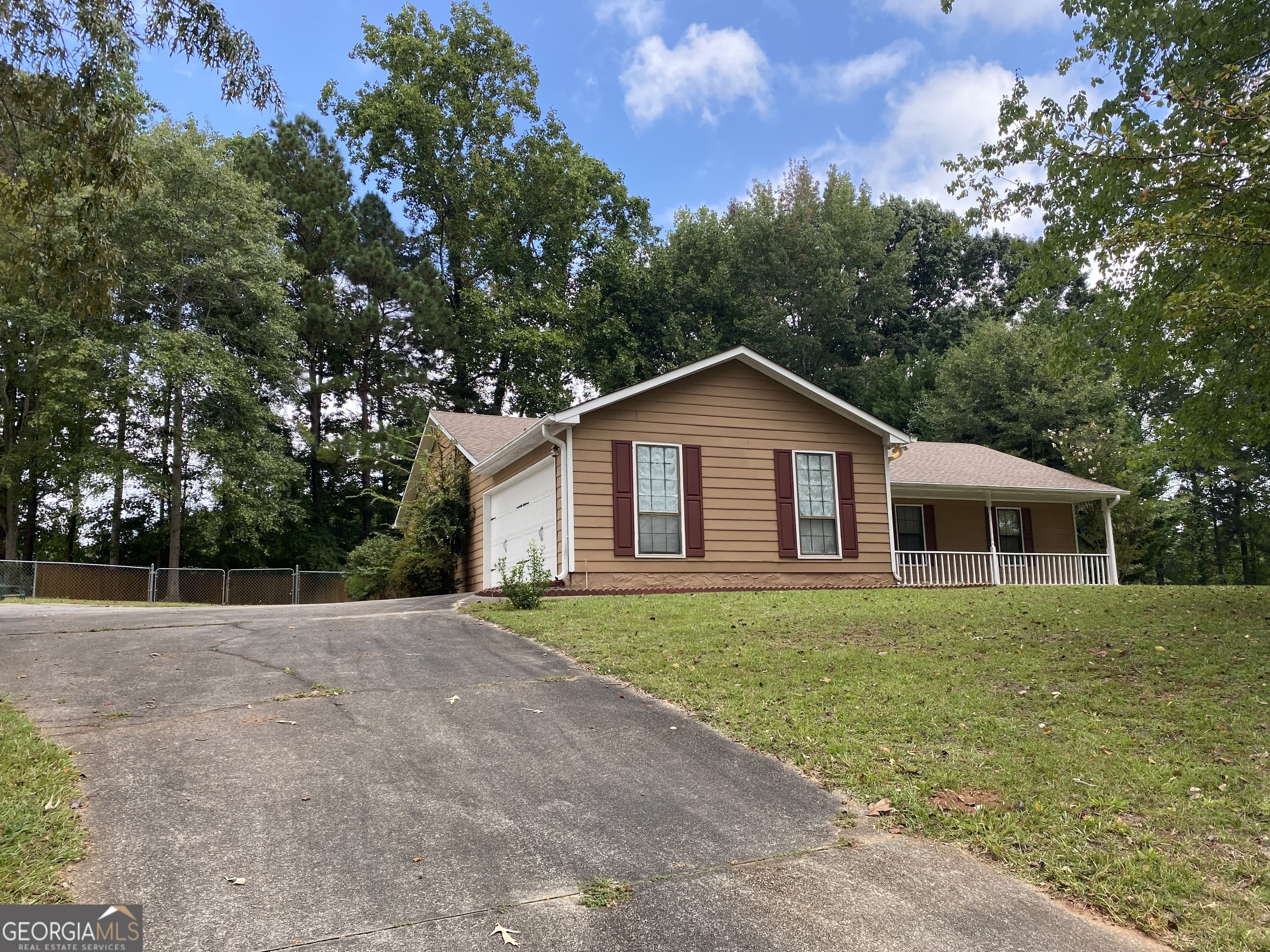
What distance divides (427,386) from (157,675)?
24.6 m

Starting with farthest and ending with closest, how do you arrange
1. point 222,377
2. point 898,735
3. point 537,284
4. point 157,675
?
point 537,284 < point 222,377 < point 157,675 < point 898,735

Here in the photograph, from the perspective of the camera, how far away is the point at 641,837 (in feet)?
14.5

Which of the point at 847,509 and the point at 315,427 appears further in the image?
the point at 315,427

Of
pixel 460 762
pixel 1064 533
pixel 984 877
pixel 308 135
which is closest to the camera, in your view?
pixel 984 877

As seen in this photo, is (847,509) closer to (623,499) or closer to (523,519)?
(623,499)

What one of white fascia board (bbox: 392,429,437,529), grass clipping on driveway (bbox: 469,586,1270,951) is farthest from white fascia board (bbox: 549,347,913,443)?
white fascia board (bbox: 392,429,437,529)

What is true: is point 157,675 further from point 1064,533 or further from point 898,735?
point 1064,533

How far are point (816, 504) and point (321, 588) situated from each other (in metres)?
15.3

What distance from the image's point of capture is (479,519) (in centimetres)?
1947

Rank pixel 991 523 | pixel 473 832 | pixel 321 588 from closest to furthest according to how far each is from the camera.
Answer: pixel 473 832 → pixel 991 523 → pixel 321 588

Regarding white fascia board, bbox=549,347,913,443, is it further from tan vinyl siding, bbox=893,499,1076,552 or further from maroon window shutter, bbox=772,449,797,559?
tan vinyl siding, bbox=893,499,1076,552

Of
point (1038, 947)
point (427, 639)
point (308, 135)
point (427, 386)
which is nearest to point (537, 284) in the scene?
point (427, 386)

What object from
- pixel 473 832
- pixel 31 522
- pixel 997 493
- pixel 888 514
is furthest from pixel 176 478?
pixel 473 832

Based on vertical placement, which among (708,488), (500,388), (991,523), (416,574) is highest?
(500,388)
